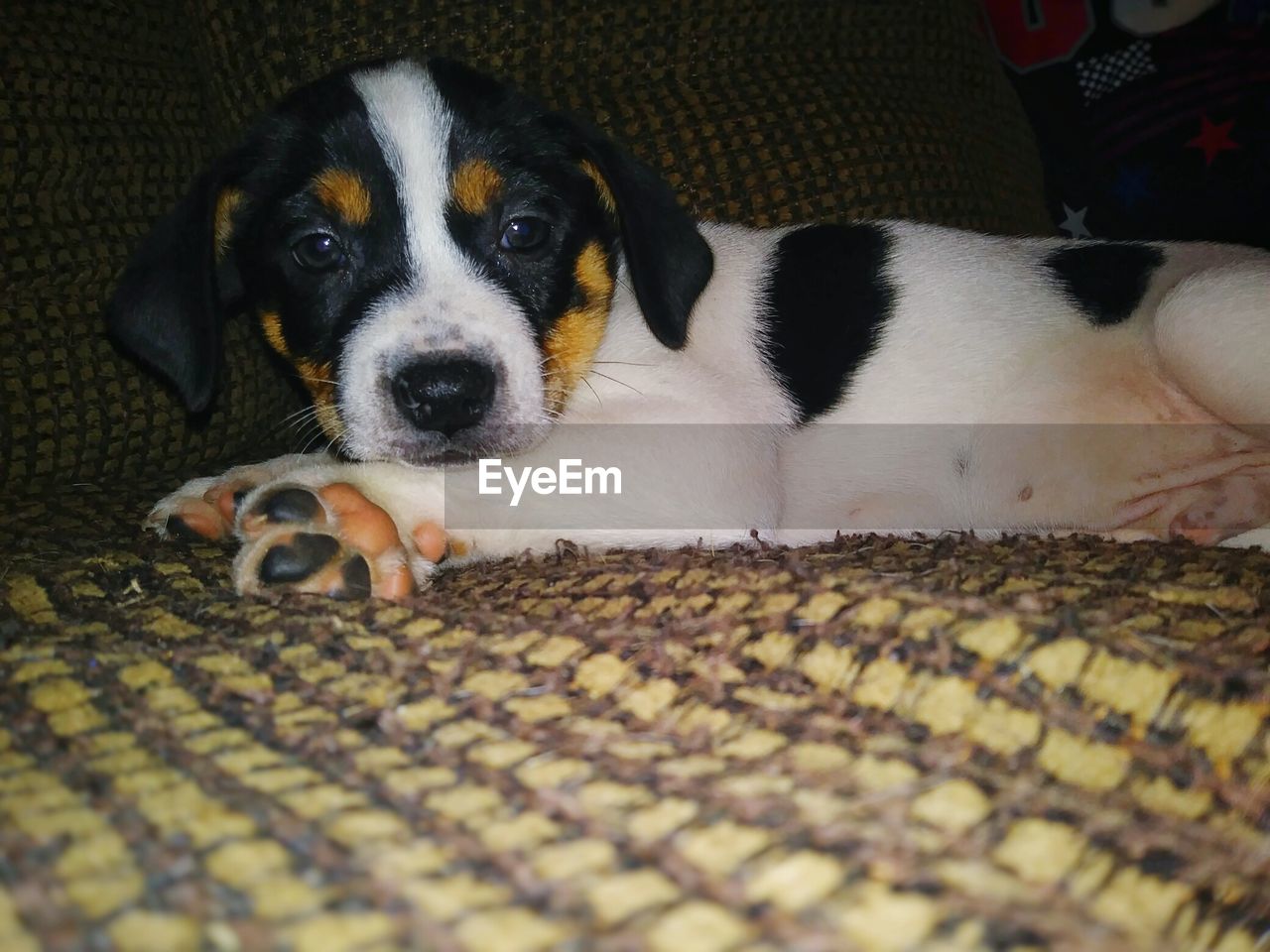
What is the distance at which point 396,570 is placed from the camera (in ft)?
5.35

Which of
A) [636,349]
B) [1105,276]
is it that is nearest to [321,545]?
[636,349]

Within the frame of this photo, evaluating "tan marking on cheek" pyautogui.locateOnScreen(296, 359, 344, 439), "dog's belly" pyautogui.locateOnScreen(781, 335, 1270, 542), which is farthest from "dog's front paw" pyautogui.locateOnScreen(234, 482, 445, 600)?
"dog's belly" pyautogui.locateOnScreen(781, 335, 1270, 542)

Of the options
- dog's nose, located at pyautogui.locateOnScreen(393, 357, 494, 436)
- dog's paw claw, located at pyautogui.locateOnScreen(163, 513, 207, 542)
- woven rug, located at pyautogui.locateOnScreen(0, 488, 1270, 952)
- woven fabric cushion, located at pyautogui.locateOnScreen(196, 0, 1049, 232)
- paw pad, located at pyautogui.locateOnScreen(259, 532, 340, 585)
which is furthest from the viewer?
woven fabric cushion, located at pyautogui.locateOnScreen(196, 0, 1049, 232)

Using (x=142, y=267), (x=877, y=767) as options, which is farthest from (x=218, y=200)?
(x=877, y=767)

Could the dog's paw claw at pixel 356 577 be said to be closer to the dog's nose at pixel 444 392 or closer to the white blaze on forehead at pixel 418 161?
the dog's nose at pixel 444 392

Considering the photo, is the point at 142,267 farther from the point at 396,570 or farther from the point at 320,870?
the point at 320,870

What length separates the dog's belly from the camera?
7.13 feet

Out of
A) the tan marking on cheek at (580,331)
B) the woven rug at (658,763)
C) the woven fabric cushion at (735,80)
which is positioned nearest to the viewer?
the woven rug at (658,763)

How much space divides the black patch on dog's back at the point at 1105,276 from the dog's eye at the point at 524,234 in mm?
1259

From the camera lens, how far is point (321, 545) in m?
1.58

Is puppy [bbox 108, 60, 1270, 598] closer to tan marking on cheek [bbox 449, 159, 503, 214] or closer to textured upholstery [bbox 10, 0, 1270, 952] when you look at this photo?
tan marking on cheek [bbox 449, 159, 503, 214]

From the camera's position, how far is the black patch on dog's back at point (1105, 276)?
2.26m

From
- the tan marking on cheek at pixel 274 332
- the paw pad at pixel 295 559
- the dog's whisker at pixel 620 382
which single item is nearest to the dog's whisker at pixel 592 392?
the dog's whisker at pixel 620 382

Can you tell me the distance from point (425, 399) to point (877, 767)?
113 cm
